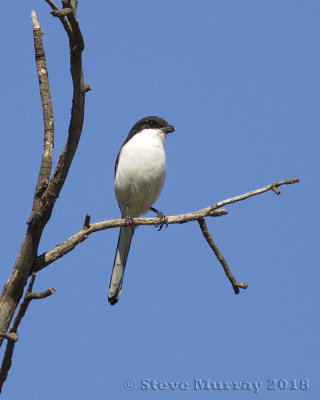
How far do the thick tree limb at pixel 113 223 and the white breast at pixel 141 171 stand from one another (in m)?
1.82

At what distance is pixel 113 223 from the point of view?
501cm

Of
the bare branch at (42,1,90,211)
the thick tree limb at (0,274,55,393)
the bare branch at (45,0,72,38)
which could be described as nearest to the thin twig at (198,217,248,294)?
the bare branch at (42,1,90,211)

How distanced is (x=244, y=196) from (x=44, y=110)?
1.74m

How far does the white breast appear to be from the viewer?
719 cm

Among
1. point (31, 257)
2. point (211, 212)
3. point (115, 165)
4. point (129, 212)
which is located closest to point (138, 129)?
point (115, 165)

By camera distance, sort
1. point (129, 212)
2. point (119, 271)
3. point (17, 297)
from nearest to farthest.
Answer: point (17, 297) < point (119, 271) < point (129, 212)

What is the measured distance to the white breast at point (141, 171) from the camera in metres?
7.19

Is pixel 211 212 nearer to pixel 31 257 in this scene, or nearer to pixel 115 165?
pixel 31 257

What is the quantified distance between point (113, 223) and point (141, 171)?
7.33 ft

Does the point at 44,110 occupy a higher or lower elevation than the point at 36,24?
lower

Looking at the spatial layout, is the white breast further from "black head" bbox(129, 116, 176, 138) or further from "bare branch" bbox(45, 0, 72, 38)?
"bare branch" bbox(45, 0, 72, 38)

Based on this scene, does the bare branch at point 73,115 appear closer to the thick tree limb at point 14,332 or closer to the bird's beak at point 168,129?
the thick tree limb at point 14,332

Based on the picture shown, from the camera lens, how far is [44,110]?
4.59 metres

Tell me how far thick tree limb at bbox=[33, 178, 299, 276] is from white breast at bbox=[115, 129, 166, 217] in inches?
71.5
